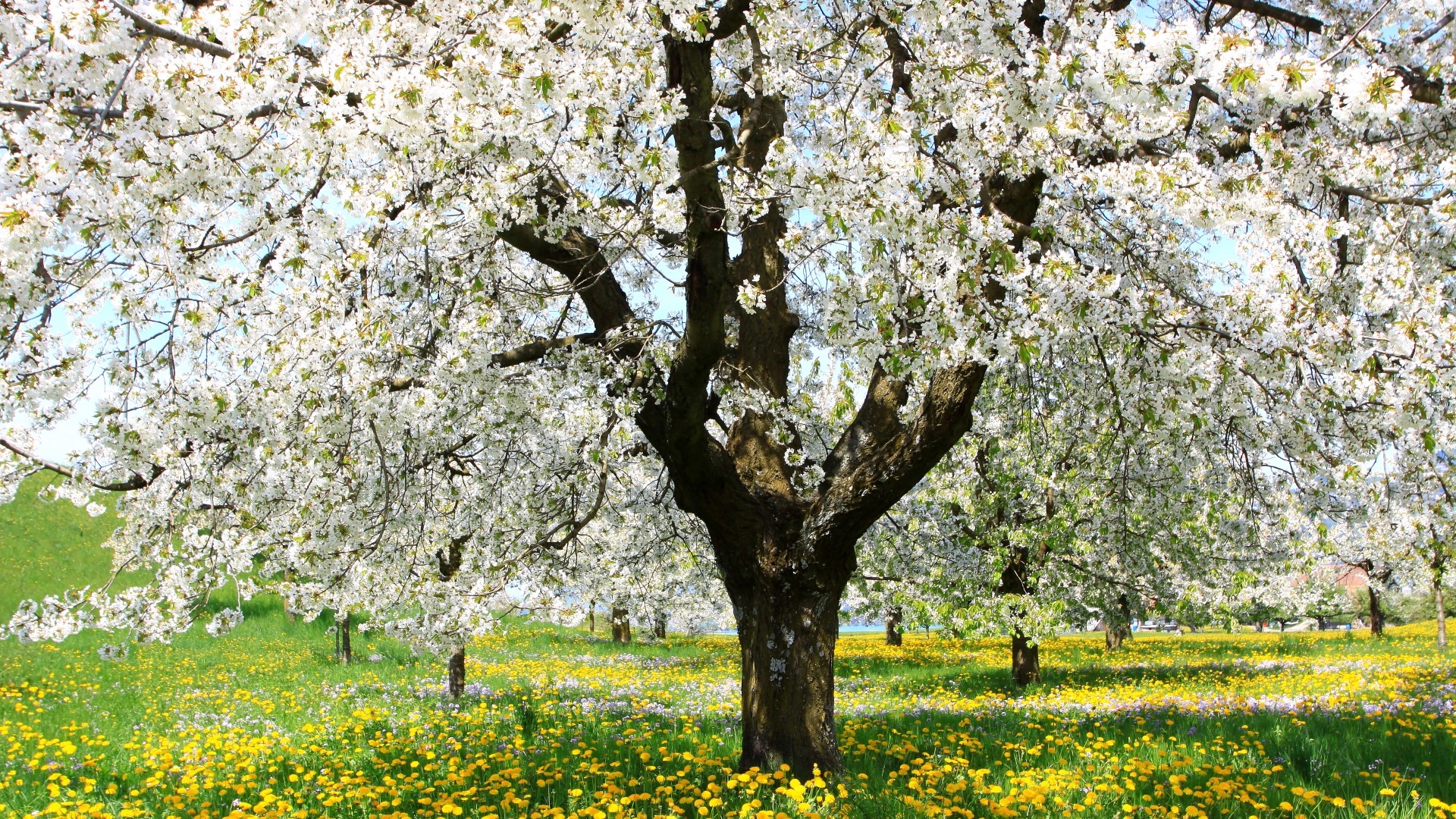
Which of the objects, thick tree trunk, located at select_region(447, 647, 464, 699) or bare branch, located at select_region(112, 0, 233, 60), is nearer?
bare branch, located at select_region(112, 0, 233, 60)

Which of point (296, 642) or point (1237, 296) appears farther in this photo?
point (296, 642)

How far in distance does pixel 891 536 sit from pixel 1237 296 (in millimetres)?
6150

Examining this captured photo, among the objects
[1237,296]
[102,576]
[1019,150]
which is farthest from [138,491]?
[102,576]

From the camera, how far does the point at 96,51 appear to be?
3492mm

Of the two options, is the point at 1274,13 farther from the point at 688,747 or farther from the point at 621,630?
the point at 621,630

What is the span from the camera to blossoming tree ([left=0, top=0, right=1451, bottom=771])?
4023 millimetres

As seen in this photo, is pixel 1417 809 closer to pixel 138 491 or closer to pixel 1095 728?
pixel 1095 728

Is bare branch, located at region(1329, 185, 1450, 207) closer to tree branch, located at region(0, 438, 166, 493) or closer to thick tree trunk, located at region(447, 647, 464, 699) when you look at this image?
tree branch, located at region(0, 438, 166, 493)

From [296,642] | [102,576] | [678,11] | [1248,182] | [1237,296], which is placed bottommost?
[296,642]

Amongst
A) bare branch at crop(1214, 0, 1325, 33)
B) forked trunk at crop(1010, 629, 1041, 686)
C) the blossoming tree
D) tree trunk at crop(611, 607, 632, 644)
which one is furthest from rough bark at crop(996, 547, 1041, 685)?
tree trunk at crop(611, 607, 632, 644)

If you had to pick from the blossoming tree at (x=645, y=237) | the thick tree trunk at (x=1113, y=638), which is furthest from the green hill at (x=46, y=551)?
the thick tree trunk at (x=1113, y=638)

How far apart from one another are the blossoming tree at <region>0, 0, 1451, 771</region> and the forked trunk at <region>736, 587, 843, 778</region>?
0.03 meters

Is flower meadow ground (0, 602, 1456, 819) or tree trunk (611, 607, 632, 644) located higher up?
flower meadow ground (0, 602, 1456, 819)

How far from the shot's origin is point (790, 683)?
6.21 meters
